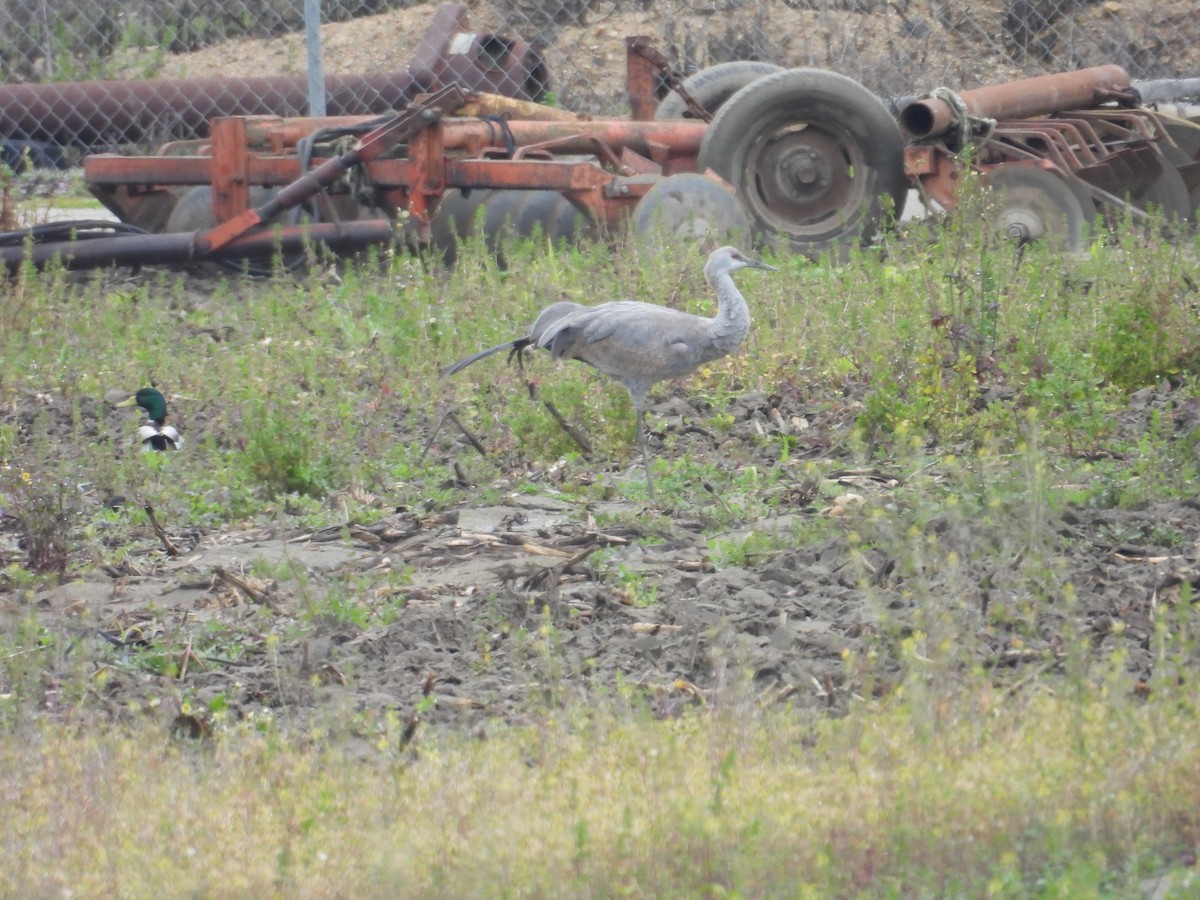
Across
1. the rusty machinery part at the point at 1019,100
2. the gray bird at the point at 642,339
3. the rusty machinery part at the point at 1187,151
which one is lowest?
the gray bird at the point at 642,339

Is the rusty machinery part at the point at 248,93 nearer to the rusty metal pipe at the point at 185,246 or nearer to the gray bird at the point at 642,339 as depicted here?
the rusty metal pipe at the point at 185,246

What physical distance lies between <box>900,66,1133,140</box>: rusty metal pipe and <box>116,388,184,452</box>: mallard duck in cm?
434

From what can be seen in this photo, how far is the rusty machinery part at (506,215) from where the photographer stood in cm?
964

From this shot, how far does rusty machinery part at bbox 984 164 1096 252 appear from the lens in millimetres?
8992

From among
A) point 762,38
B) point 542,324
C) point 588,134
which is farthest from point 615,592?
point 762,38

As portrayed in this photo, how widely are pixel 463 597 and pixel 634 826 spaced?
183 centimetres

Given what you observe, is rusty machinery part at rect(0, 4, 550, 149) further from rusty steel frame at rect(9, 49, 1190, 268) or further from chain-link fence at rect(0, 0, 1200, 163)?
rusty steel frame at rect(9, 49, 1190, 268)

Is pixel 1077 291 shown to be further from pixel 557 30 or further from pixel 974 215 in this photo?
pixel 557 30

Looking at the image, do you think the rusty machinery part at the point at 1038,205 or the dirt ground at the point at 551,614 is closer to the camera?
the dirt ground at the point at 551,614

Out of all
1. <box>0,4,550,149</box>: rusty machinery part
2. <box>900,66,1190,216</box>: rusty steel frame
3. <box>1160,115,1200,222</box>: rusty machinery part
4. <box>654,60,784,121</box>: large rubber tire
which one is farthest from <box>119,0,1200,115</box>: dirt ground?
<box>900,66,1190,216</box>: rusty steel frame

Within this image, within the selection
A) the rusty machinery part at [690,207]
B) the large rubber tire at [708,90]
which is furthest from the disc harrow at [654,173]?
the large rubber tire at [708,90]

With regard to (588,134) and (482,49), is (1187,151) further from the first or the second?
(482,49)

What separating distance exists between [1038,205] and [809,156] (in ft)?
4.34

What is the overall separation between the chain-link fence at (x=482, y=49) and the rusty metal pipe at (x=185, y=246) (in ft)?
11.5
